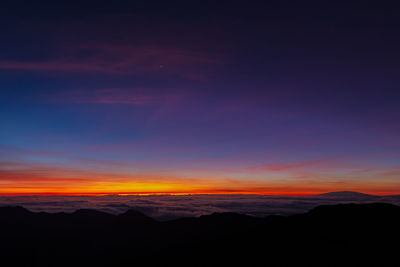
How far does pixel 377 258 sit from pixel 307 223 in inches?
2281

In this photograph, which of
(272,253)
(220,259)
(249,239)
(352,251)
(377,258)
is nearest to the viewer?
(377,258)

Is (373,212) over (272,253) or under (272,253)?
over

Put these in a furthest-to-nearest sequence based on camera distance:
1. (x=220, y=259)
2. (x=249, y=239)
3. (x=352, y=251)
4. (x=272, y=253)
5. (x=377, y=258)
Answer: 1. (x=249, y=239)
2. (x=220, y=259)
3. (x=272, y=253)
4. (x=352, y=251)
5. (x=377, y=258)

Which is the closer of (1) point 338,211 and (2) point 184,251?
(1) point 338,211

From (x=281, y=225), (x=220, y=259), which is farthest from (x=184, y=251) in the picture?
(x=281, y=225)

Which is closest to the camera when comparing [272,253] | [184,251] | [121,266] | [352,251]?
[352,251]

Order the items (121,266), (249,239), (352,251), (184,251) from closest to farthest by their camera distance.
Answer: (352,251) < (249,239) < (184,251) < (121,266)

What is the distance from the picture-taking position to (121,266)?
19625cm

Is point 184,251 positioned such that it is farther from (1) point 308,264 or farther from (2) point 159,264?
(1) point 308,264

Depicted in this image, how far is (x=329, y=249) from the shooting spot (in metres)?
116

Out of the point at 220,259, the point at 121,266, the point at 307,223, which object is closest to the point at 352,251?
the point at 307,223

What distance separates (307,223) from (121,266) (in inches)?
4974

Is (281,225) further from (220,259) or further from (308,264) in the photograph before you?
(308,264)

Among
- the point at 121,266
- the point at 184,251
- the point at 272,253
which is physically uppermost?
the point at 272,253
